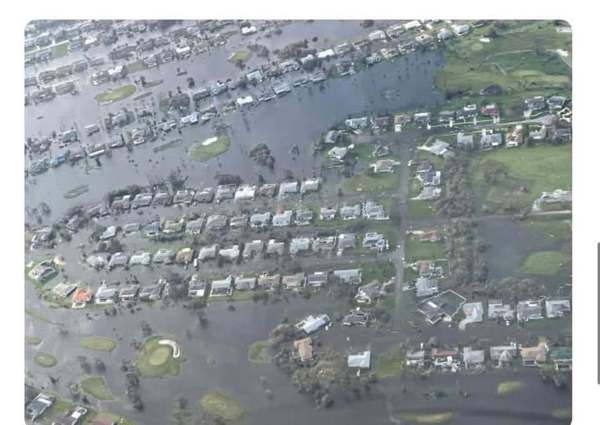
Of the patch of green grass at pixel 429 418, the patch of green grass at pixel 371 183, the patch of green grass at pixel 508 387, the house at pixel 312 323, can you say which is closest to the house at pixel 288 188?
the patch of green grass at pixel 371 183

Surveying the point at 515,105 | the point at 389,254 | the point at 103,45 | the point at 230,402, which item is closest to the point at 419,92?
the point at 515,105

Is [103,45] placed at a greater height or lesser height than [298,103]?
greater

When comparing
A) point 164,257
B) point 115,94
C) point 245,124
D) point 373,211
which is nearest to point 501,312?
point 373,211

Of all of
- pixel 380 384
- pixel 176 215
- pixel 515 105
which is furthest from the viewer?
pixel 515 105

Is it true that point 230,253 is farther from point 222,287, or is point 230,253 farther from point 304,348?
point 304,348

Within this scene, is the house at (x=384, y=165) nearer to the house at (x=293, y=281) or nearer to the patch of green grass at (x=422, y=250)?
the patch of green grass at (x=422, y=250)

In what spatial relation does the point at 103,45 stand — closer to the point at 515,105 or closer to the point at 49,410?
the point at 49,410
